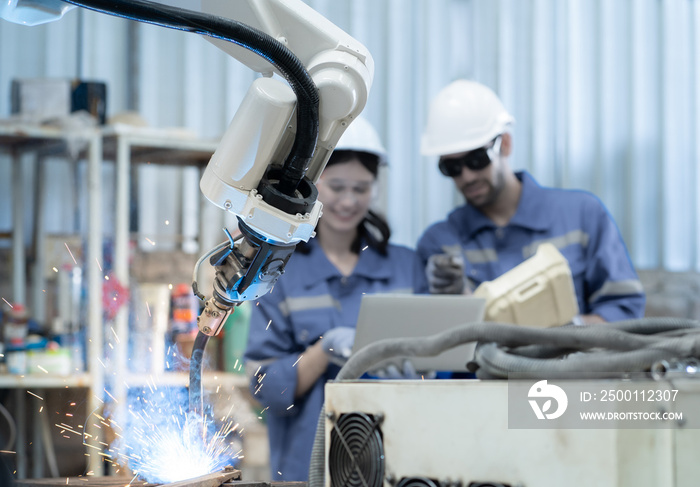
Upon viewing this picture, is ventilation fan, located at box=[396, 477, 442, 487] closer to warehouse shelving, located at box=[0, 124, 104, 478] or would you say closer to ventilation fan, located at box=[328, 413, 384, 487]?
ventilation fan, located at box=[328, 413, 384, 487]

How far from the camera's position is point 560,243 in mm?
2467

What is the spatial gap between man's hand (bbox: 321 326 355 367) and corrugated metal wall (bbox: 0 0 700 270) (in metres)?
1.57

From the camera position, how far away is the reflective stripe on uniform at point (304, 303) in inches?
87.7

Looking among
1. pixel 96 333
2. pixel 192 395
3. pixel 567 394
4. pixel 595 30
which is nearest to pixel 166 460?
pixel 192 395

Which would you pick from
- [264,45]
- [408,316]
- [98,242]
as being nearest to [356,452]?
[264,45]

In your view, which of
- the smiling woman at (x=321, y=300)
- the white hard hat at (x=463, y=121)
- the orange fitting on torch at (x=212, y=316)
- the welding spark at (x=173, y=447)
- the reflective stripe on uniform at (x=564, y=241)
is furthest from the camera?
the white hard hat at (x=463, y=121)

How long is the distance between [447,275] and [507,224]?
466mm

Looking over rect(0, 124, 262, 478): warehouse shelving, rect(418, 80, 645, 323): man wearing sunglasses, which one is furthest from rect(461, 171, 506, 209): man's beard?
rect(0, 124, 262, 478): warehouse shelving

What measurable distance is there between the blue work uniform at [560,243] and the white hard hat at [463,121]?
0.24m

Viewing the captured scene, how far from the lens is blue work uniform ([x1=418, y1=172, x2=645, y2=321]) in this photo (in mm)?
2377

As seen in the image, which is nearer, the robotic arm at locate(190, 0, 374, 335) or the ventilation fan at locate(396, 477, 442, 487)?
the ventilation fan at locate(396, 477, 442, 487)

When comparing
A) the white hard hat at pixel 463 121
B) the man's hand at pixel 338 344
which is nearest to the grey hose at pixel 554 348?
the man's hand at pixel 338 344

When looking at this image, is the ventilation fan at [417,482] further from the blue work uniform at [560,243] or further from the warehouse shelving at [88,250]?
the warehouse shelving at [88,250]

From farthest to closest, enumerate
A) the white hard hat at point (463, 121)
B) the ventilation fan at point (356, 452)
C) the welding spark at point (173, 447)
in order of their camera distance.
→ the white hard hat at point (463, 121)
the welding spark at point (173, 447)
the ventilation fan at point (356, 452)
